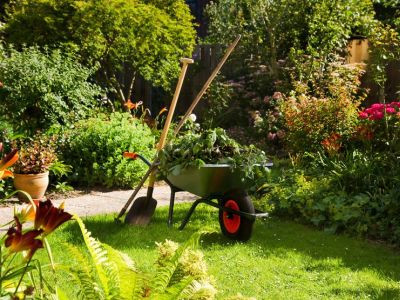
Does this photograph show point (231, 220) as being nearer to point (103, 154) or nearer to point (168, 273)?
point (103, 154)

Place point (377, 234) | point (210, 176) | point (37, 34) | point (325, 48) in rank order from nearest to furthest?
point (210, 176) < point (377, 234) < point (37, 34) < point (325, 48)

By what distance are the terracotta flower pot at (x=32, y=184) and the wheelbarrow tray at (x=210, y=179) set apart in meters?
1.73

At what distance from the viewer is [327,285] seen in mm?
3998

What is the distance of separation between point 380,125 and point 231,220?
8.63ft

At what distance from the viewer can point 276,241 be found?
5.00 m

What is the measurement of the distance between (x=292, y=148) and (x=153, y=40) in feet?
8.07

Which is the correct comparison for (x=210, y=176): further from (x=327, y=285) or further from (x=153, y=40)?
(x=153, y=40)

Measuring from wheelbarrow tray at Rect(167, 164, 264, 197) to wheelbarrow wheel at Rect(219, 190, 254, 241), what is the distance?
0.08m

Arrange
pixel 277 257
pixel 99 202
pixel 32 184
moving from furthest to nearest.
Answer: pixel 99 202
pixel 32 184
pixel 277 257

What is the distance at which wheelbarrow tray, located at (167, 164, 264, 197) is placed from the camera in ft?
15.5

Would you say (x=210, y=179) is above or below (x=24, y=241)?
below

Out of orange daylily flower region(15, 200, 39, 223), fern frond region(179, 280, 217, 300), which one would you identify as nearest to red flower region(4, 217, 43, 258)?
orange daylily flower region(15, 200, 39, 223)

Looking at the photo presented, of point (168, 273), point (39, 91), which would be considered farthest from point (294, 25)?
point (168, 273)

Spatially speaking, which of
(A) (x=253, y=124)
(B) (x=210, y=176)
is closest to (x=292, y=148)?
(A) (x=253, y=124)
